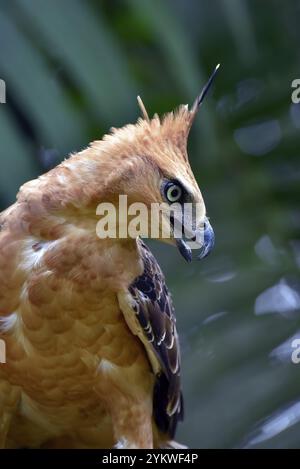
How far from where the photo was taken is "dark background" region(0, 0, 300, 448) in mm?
3475

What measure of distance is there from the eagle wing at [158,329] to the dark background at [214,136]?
0.50ft

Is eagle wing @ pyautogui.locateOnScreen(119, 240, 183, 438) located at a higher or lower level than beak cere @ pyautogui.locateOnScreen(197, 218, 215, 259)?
lower

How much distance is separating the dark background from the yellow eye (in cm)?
51

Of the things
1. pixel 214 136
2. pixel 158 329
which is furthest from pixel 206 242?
pixel 214 136

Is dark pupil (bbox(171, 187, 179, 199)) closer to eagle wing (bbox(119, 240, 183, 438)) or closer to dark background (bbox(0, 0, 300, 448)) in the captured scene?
eagle wing (bbox(119, 240, 183, 438))

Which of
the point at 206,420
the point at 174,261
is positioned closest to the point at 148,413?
the point at 206,420

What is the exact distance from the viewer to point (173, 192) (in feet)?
9.86

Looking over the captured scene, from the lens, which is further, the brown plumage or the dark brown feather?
the dark brown feather

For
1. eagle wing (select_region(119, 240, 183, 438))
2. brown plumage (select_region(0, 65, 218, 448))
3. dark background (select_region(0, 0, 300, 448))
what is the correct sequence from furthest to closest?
dark background (select_region(0, 0, 300, 448)) → eagle wing (select_region(119, 240, 183, 438)) → brown plumage (select_region(0, 65, 218, 448))

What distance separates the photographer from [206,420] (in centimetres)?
376

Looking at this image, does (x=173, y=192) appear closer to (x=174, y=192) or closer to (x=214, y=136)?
(x=174, y=192)

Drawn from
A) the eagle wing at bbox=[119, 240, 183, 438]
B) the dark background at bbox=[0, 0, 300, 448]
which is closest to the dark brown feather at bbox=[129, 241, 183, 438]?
the eagle wing at bbox=[119, 240, 183, 438]

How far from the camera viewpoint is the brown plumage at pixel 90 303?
308cm
